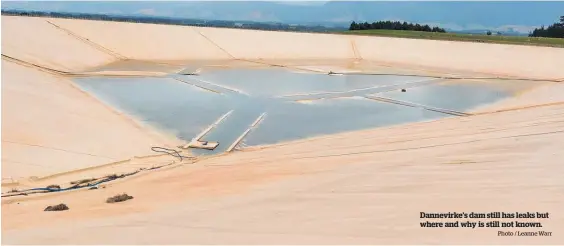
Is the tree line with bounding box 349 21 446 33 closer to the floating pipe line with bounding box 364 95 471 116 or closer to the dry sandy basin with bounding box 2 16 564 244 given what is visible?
the floating pipe line with bounding box 364 95 471 116

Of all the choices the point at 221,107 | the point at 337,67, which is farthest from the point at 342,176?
the point at 337,67

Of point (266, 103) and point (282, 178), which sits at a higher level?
point (266, 103)

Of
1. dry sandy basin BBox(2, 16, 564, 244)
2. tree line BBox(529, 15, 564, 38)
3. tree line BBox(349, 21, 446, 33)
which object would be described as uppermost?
tree line BBox(349, 21, 446, 33)

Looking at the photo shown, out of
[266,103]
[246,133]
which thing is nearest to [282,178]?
[246,133]

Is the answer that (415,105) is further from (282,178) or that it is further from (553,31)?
(553,31)

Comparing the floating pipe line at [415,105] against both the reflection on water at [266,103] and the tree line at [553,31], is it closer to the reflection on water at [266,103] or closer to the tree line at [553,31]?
the reflection on water at [266,103]

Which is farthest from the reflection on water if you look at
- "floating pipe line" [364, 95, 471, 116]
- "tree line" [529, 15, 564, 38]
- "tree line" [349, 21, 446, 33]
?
"tree line" [529, 15, 564, 38]
